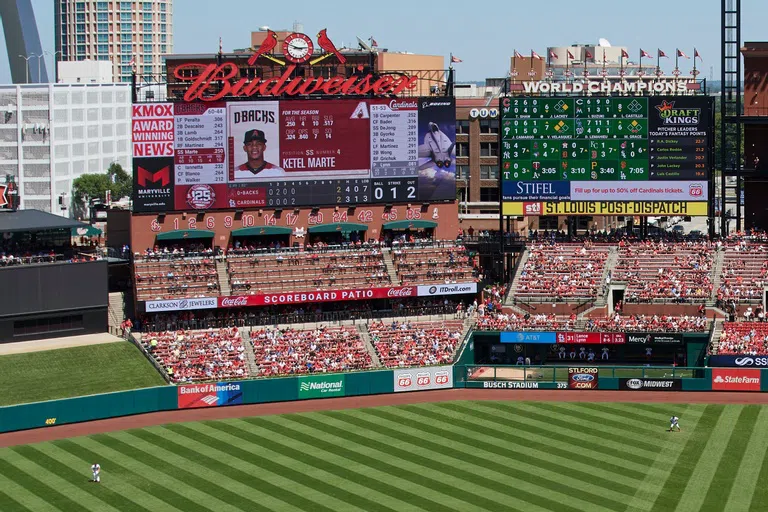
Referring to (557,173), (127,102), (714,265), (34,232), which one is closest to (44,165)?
Result: (127,102)

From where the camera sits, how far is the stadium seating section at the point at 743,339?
64.1 m

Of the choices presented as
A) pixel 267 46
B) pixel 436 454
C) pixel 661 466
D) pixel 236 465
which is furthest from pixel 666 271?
pixel 236 465

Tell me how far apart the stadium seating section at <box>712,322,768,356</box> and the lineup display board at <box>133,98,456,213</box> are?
1813 cm

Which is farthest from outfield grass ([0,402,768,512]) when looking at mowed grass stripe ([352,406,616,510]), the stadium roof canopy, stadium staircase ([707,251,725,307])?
the stadium roof canopy

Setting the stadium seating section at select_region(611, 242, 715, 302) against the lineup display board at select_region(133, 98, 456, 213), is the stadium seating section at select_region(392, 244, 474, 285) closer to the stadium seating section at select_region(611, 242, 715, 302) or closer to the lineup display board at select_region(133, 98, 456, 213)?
the lineup display board at select_region(133, 98, 456, 213)

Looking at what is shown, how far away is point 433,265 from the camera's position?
73938mm

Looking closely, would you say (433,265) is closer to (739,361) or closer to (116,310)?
(116,310)

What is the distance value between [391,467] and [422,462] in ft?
4.57

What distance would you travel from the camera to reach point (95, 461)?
5228cm

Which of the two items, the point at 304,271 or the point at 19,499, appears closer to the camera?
the point at 19,499

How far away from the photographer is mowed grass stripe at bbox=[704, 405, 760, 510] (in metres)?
47.3

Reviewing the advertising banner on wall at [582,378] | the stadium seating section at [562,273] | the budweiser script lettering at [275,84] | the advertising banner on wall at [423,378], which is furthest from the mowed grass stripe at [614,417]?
the budweiser script lettering at [275,84]

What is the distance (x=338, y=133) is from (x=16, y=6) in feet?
224

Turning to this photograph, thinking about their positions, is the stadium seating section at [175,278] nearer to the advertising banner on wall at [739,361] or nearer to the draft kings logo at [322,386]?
the draft kings logo at [322,386]
